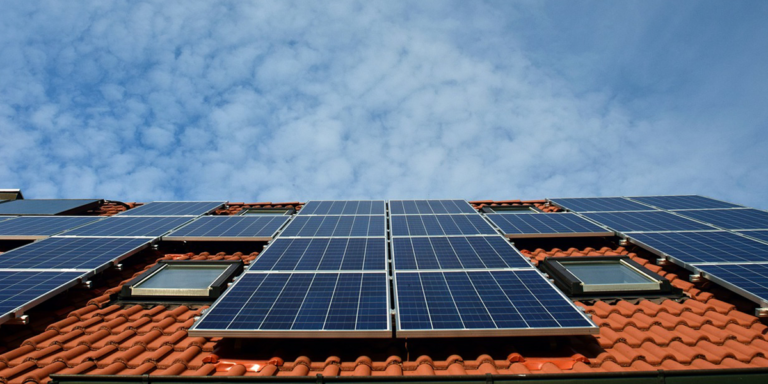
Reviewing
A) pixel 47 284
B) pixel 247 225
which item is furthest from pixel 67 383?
pixel 247 225

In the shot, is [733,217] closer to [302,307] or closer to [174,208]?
[302,307]

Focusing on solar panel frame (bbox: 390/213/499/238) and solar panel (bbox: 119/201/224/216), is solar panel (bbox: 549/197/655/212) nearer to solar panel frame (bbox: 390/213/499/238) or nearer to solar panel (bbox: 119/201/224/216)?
solar panel frame (bbox: 390/213/499/238)

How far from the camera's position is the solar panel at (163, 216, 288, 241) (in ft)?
31.6

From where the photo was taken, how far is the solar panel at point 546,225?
9.71 m

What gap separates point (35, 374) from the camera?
4852mm

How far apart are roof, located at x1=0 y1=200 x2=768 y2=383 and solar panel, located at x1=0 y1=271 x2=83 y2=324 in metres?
0.36

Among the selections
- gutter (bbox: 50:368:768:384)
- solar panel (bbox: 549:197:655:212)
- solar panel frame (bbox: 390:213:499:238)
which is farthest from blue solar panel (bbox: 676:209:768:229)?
gutter (bbox: 50:368:768:384)

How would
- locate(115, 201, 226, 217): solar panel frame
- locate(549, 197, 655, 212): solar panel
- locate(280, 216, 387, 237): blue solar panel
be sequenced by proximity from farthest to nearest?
locate(115, 201, 226, 217): solar panel frame → locate(549, 197, 655, 212): solar panel → locate(280, 216, 387, 237): blue solar panel

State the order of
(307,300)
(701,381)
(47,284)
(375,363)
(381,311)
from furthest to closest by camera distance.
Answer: (47,284)
(307,300)
(381,311)
(375,363)
(701,381)

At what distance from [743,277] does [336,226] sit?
8.86 meters

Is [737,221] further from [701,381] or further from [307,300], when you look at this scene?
[307,300]

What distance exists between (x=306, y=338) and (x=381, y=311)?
1.21 metres

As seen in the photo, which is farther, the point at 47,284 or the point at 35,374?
the point at 47,284

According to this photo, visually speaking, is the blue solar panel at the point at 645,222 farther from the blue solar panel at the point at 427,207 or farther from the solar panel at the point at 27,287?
the solar panel at the point at 27,287
